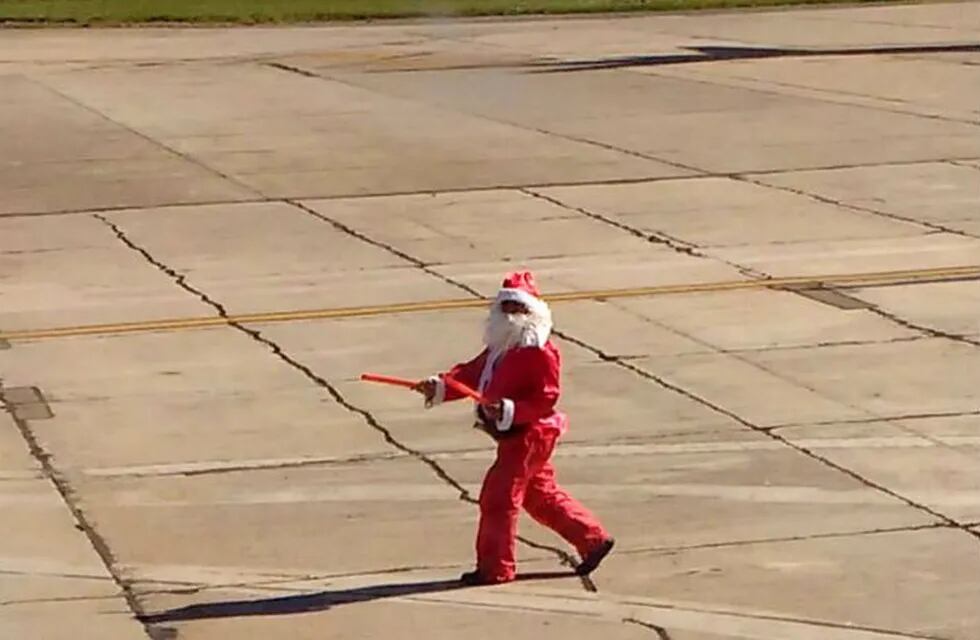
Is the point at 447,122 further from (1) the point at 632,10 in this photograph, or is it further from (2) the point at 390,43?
(1) the point at 632,10

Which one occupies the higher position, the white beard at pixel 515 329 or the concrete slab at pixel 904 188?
the white beard at pixel 515 329

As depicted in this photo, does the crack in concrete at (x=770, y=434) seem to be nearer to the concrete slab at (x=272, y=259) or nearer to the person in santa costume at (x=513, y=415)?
the person in santa costume at (x=513, y=415)

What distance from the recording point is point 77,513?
957 centimetres

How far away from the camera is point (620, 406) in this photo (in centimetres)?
1153

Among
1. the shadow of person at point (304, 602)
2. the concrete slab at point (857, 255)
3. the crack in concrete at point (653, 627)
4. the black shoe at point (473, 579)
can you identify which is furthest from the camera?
the concrete slab at point (857, 255)

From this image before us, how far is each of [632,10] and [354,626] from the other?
40098 mm

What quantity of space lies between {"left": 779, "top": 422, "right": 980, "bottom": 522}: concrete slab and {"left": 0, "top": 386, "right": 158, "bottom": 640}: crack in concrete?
3443mm

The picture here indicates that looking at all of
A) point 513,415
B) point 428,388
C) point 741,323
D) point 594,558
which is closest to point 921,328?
point 741,323

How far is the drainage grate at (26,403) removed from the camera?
11.6 metres

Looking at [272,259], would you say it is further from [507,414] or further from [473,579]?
[507,414]

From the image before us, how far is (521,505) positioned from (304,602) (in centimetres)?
90

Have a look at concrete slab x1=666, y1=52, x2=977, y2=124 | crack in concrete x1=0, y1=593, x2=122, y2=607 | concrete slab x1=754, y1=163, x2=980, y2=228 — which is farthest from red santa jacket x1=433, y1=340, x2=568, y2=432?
concrete slab x1=666, y1=52, x2=977, y2=124

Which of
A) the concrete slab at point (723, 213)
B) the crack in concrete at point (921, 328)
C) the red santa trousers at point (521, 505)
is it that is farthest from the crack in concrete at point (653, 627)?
the concrete slab at point (723, 213)

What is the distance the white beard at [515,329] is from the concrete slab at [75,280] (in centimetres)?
648
